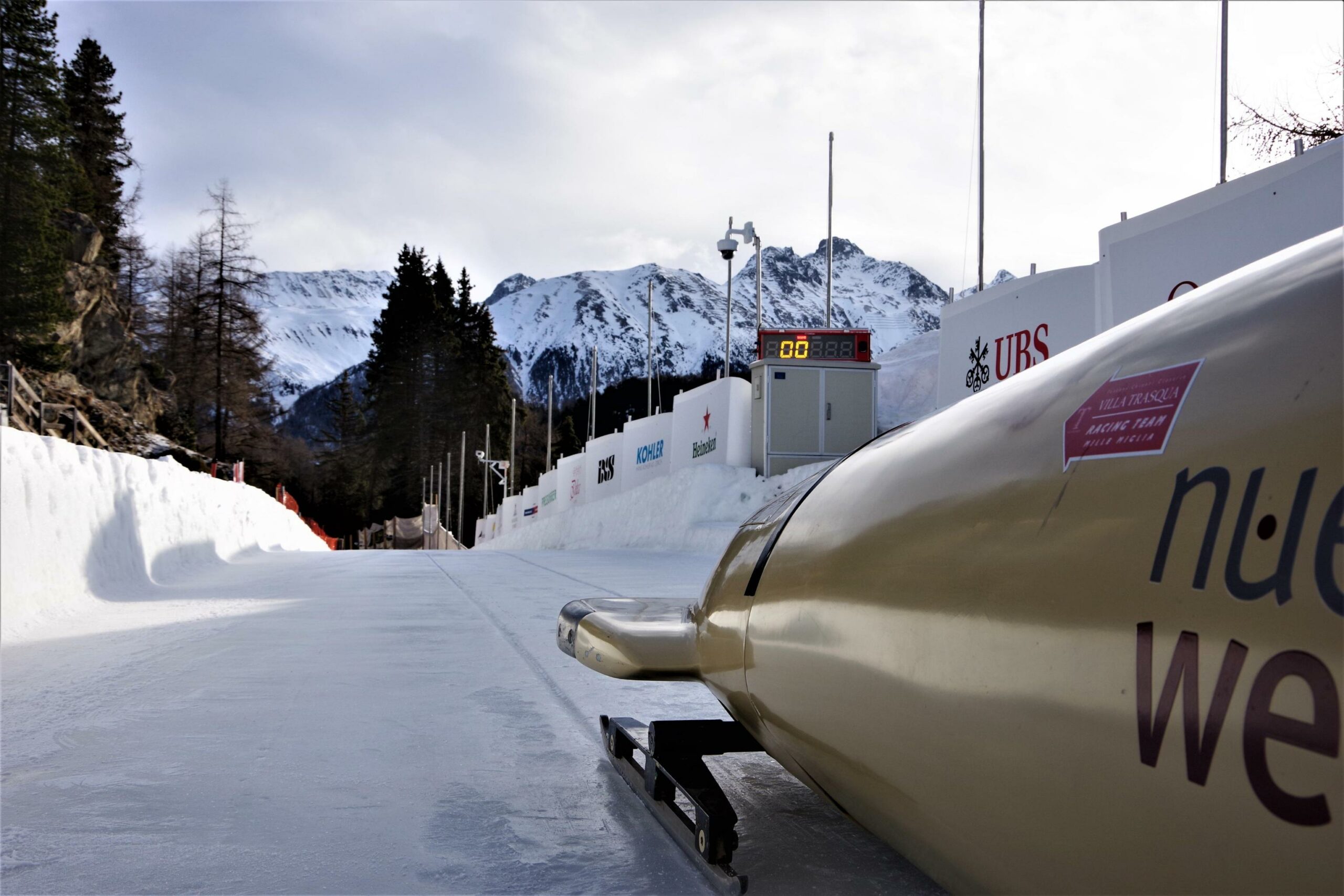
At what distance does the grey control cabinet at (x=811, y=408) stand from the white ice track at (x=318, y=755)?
11220mm

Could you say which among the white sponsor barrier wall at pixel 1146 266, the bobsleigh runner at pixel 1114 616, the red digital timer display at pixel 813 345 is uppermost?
the red digital timer display at pixel 813 345

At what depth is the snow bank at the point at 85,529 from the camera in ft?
19.8

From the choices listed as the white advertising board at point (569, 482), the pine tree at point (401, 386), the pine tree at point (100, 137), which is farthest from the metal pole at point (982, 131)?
the pine tree at point (401, 386)

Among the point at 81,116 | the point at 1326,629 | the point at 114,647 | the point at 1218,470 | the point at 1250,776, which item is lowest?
the point at 114,647

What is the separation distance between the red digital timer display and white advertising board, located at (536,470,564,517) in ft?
48.2

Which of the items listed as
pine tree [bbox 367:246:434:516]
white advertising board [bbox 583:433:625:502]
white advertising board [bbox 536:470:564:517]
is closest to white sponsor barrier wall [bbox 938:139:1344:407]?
white advertising board [bbox 583:433:625:502]

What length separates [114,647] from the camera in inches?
211

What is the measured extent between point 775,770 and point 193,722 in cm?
205

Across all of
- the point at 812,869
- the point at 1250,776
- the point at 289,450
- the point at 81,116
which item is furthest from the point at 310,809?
the point at 289,450

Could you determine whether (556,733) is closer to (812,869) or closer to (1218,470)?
(812,869)

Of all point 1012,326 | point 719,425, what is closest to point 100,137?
point 719,425

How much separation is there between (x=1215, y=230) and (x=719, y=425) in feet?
41.8

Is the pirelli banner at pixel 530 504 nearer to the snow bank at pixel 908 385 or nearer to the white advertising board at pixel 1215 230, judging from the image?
the snow bank at pixel 908 385

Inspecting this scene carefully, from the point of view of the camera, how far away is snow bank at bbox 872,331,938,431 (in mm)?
29281
